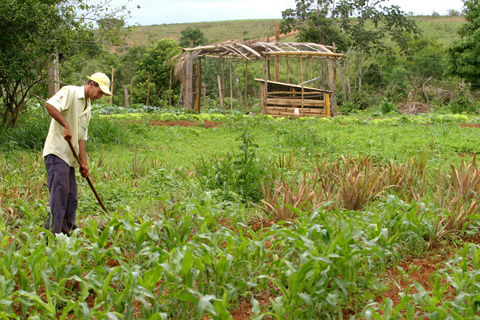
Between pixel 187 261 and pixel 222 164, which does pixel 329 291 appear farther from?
pixel 222 164

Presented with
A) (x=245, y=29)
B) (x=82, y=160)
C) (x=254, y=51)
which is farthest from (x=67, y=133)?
(x=245, y=29)

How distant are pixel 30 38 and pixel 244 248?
7424 millimetres

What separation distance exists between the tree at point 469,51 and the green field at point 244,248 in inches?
659

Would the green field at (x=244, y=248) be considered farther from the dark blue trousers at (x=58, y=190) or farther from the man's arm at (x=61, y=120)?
the man's arm at (x=61, y=120)

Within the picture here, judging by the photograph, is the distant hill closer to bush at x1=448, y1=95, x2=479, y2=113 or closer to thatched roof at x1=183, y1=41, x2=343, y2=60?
bush at x1=448, y1=95, x2=479, y2=113

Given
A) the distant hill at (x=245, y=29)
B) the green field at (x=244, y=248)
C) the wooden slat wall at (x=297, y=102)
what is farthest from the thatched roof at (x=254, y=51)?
the distant hill at (x=245, y=29)

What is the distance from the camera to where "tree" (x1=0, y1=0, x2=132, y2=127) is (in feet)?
26.7

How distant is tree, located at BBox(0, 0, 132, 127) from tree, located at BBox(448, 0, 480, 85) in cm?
1789

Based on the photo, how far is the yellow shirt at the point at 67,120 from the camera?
3.95 meters

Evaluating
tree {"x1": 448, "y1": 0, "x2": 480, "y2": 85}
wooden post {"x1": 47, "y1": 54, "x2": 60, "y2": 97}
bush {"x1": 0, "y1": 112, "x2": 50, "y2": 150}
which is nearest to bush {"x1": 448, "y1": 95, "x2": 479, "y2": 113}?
tree {"x1": 448, "y1": 0, "x2": 480, "y2": 85}

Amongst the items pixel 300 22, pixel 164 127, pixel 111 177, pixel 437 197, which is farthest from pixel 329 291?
pixel 300 22

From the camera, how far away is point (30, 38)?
336 inches

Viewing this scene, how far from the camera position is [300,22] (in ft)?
86.9

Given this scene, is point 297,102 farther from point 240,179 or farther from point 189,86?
point 240,179
